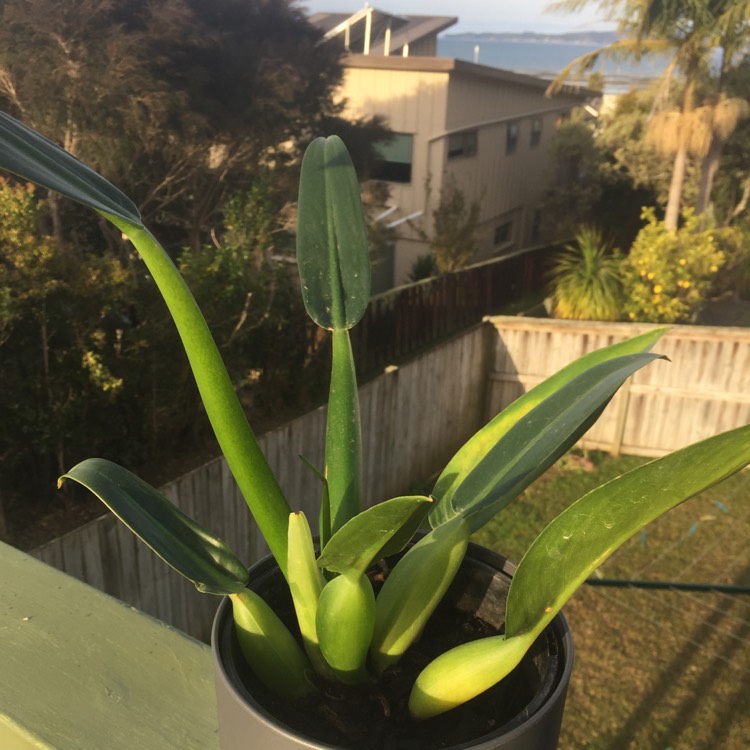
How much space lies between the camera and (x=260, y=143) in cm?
888

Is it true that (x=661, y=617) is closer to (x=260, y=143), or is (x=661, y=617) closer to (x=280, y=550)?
(x=280, y=550)

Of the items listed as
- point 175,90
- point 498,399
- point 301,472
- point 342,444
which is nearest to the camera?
point 342,444

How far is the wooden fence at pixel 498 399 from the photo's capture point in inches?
219

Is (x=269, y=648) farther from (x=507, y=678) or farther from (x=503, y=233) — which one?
(x=503, y=233)

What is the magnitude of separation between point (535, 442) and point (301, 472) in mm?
4770

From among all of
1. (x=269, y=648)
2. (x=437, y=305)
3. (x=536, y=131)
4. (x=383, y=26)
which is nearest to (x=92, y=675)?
→ (x=269, y=648)

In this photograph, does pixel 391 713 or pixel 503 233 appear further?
pixel 503 233

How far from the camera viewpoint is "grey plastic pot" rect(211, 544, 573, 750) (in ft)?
1.88

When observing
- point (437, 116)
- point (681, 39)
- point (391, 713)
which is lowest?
point (391, 713)

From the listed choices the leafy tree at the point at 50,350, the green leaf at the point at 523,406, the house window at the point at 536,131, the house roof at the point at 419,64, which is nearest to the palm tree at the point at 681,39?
the house roof at the point at 419,64

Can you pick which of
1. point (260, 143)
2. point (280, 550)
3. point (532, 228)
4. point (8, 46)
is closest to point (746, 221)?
point (532, 228)

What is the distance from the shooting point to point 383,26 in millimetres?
16844

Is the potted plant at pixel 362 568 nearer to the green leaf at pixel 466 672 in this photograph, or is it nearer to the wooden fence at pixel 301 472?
the green leaf at pixel 466 672

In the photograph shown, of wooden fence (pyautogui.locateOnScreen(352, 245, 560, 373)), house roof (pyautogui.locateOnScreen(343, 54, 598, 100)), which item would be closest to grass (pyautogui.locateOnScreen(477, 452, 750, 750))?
wooden fence (pyautogui.locateOnScreen(352, 245, 560, 373))
